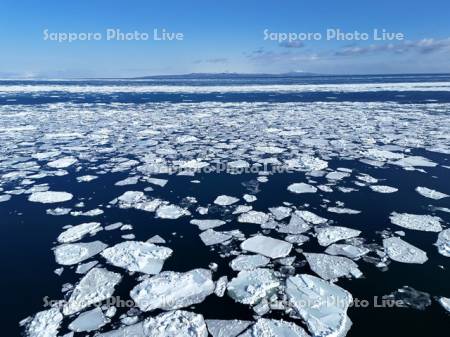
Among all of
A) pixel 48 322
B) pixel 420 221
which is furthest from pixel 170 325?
pixel 420 221

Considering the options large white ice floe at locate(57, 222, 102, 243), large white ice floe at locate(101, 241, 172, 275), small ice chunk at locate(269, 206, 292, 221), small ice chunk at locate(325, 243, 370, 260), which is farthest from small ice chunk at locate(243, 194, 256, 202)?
large white ice floe at locate(57, 222, 102, 243)

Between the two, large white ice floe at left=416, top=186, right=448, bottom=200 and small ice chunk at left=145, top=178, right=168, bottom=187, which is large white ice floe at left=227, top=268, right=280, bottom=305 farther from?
large white ice floe at left=416, top=186, right=448, bottom=200

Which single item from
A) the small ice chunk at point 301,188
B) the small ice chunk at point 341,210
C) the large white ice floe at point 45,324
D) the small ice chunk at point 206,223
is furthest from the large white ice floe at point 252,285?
the small ice chunk at point 301,188

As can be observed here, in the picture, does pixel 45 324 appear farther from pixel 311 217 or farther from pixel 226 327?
pixel 311 217

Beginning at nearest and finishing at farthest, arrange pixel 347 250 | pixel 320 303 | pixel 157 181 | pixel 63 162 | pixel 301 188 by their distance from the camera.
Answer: pixel 320 303 < pixel 347 250 < pixel 301 188 < pixel 157 181 < pixel 63 162

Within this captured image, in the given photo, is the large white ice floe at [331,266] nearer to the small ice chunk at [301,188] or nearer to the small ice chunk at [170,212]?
the small ice chunk at [170,212]

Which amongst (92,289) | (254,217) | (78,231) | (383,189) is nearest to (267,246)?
(254,217)

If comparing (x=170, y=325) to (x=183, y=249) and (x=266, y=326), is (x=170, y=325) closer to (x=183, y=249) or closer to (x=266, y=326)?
(x=266, y=326)
